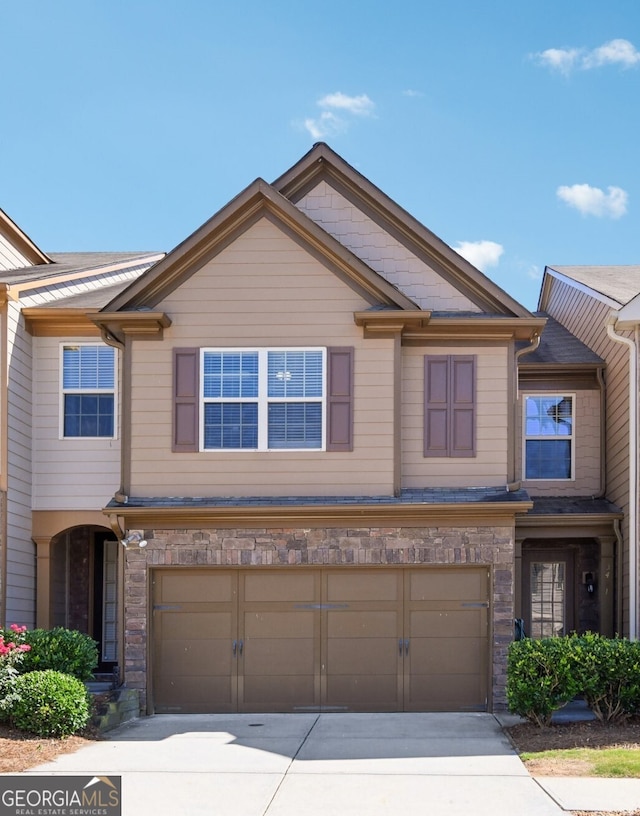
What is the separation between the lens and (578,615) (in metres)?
17.4

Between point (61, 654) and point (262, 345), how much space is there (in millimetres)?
4872

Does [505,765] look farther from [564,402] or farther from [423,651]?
[564,402]

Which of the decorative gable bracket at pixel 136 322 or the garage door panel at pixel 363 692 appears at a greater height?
the decorative gable bracket at pixel 136 322

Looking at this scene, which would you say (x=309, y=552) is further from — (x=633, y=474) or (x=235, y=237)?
(x=633, y=474)

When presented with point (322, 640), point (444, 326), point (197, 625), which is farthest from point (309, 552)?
point (444, 326)

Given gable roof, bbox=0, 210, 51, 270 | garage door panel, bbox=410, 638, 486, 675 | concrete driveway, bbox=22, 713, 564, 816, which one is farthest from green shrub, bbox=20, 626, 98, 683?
gable roof, bbox=0, 210, 51, 270

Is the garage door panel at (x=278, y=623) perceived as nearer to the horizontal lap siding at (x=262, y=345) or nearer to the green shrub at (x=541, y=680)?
the horizontal lap siding at (x=262, y=345)

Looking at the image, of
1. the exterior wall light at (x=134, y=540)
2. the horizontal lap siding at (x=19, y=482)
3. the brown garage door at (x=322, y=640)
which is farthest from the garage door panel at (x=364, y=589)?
the horizontal lap siding at (x=19, y=482)

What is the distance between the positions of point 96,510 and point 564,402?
7738mm

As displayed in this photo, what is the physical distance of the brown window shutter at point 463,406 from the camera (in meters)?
15.2

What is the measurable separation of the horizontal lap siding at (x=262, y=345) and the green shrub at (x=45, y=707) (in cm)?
327

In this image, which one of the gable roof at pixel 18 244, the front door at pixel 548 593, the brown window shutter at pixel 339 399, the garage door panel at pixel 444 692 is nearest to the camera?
the garage door panel at pixel 444 692

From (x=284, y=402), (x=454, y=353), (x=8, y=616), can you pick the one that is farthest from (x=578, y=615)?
(x=8, y=616)

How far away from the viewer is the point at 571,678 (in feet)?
42.3
